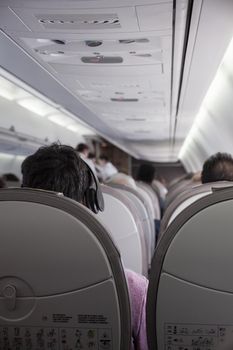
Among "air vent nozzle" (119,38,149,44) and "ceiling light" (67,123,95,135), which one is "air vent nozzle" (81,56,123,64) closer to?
"air vent nozzle" (119,38,149,44)

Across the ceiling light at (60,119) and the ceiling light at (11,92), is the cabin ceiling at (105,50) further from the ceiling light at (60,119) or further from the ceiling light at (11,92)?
the ceiling light at (60,119)

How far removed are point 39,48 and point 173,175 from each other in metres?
21.3

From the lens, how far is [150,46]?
3.21m

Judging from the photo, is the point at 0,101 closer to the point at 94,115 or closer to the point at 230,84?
the point at 94,115

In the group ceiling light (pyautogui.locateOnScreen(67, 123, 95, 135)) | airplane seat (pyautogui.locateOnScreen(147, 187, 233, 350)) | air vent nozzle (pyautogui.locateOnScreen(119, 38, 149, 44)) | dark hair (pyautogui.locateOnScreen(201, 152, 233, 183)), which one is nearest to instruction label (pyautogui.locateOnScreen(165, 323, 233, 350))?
airplane seat (pyautogui.locateOnScreen(147, 187, 233, 350))

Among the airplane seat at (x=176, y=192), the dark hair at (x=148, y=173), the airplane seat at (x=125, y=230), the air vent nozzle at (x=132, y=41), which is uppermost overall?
the air vent nozzle at (x=132, y=41)

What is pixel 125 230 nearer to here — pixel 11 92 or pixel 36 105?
pixel 11 92

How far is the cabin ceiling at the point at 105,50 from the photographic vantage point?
2490 millimetres

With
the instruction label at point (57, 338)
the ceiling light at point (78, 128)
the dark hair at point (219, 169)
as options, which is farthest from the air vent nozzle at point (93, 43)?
the ceiling light at point (78, 128)

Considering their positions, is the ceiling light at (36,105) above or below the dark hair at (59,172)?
above

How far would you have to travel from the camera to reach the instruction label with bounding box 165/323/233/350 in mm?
1436

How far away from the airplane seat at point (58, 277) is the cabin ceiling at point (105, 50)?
1.36m

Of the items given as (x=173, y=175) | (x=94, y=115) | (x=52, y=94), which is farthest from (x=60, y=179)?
(x=173, y=175)

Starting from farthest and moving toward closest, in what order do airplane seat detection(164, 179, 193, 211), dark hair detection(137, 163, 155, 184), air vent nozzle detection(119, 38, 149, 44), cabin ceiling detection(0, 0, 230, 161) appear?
dark hair detection(137, 163, 155, 184)
airplane seat detection(164, 179, 193, 211)
air vent nozzle detection(119, 38, 149, 44)
cabin ceiling detection(0, 0, 230, 161)
